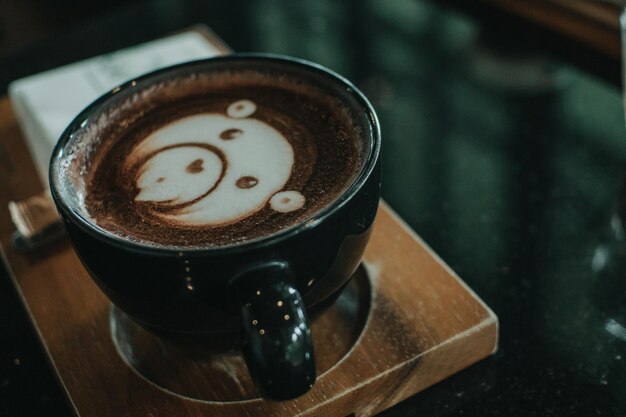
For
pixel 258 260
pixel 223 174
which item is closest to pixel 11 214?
pixel 223 174

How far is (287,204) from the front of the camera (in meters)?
0.53

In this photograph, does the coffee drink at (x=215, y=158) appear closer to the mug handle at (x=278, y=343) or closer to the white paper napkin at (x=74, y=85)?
the mug handle at (x=278, y=343)

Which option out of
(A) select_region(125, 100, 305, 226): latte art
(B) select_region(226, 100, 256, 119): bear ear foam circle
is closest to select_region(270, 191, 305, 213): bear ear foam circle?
(A) select_region(125, 100, 305, 226): latte art

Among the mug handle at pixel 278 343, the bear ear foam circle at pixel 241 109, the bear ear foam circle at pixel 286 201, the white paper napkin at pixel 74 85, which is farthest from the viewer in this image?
the white paper napkin at pixel 74 85

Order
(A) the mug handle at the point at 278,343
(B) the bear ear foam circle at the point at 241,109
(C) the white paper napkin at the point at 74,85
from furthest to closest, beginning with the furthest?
1. (C) the white paper napkin at the point at 74,85
2. (B) the bear ear foam circle at the point at 241,109
3. (A) the mug handle at the point at 278,343

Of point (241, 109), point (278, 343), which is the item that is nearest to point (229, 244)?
point (278, 343)

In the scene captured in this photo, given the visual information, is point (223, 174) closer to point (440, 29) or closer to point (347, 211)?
point (347, 211)

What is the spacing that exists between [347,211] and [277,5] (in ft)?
2.72

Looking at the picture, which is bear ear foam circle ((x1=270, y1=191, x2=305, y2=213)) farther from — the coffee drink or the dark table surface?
the dark table surface

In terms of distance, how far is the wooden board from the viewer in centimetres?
55

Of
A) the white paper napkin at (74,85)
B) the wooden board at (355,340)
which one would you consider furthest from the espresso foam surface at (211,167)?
the white paper napkin at (74,85)

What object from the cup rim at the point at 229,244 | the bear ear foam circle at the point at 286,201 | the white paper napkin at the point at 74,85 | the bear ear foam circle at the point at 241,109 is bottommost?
the white paper napkin at the point at 74,85

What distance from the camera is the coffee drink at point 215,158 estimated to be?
0.52 m

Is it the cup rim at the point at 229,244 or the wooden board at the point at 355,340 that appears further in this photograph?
the wooden board at the point at 355,340
